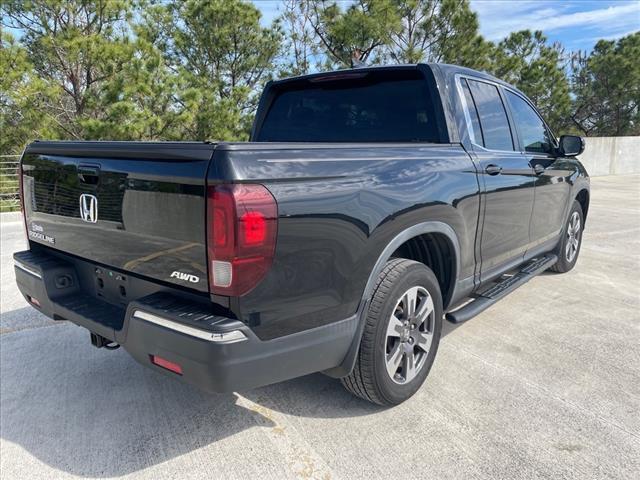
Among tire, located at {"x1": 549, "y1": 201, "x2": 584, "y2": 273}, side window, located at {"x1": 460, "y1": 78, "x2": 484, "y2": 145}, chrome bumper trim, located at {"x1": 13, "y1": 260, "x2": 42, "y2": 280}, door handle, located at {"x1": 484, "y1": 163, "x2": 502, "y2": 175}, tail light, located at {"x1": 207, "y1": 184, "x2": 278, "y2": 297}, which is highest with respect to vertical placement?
side window, located at {"x1": 460, "y1": 78, "x2": 484, "y2": 145}

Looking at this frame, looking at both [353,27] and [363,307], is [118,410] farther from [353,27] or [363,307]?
[353,27]

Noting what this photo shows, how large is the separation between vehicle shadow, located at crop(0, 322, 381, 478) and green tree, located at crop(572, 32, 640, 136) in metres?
27.9

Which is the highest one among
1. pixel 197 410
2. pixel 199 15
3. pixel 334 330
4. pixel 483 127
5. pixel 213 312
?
pixel 199 15

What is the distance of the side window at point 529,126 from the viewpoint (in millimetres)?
4129

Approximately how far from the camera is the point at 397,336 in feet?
8.75

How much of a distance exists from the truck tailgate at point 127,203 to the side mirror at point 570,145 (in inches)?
154

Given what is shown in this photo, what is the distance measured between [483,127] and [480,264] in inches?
39.7

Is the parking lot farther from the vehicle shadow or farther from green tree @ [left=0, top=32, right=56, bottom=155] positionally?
green tree @ [left=0, top=32, right=56, bottom=155]

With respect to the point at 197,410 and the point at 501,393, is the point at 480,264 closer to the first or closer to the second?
the point at 501,393

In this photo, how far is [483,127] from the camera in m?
3.53

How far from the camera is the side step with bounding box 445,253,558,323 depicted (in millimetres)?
3172

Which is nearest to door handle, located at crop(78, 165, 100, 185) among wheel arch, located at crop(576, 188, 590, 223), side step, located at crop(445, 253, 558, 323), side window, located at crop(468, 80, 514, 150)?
side step, located at crop(445, 253, 558, 323)

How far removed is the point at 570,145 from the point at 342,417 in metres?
3.50

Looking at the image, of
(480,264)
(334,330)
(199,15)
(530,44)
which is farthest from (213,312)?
(530,44)
